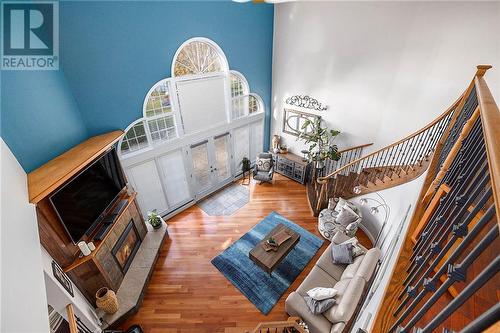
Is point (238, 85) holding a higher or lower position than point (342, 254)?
higher

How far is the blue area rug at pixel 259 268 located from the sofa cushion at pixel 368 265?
1.20 metres

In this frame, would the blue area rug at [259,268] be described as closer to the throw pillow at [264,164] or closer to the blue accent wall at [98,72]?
the throw pillow at [264,164]

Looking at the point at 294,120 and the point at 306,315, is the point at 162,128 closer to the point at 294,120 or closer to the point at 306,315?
the point at 294,120

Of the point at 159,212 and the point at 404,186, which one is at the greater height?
the point at 404,186

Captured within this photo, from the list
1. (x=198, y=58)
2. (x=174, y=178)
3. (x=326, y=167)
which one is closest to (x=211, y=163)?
(x=174, y=178)

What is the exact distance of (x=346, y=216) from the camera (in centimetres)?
472

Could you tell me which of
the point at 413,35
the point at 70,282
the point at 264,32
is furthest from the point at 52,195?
the point at 413,35

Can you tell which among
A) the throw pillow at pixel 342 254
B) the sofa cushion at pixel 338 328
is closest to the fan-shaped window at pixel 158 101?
the throw pillow at pixel 342 254

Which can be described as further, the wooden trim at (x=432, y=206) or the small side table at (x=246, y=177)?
the small side table at (x=246, y=177)

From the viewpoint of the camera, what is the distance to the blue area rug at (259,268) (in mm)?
4074

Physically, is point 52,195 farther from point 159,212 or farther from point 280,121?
point 280,121

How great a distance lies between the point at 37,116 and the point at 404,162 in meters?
5.81

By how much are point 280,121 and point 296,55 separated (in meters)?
1.90

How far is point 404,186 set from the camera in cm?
394
